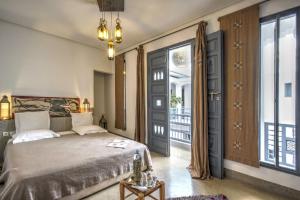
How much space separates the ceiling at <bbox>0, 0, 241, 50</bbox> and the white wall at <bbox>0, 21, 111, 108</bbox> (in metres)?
0.29

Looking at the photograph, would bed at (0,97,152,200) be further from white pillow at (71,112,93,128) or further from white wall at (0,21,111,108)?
white pillow at (71,112,93,128)

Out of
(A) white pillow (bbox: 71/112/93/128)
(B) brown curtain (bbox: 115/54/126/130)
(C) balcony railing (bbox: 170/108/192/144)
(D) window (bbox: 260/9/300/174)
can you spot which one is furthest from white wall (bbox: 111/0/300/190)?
(A) white pillow (bbox: 71/112/93/128)

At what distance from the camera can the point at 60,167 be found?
207 cm

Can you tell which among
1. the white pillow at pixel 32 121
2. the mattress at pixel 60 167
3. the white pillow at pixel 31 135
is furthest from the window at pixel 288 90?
the white pillow at pixel 32 121

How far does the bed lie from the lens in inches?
71.3

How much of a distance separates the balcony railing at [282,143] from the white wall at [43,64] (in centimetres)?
444

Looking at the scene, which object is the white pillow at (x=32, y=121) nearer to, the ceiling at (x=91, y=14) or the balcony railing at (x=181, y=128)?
the ceiling at (x=91, y=14)

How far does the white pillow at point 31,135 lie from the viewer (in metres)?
3.12

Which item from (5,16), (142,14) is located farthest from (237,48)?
(5,16)

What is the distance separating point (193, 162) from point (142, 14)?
2997 millimetres

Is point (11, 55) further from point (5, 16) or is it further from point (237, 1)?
point (237, 1)

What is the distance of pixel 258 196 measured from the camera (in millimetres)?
2371

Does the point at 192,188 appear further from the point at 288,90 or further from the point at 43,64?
the point at 43,64

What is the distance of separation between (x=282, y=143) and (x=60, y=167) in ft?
10.7
